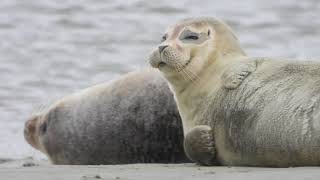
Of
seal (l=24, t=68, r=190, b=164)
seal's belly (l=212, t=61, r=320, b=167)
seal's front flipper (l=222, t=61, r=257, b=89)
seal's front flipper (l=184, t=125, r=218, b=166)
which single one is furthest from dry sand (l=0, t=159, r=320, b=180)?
seal (l=24, t=68, r=190, b=164)

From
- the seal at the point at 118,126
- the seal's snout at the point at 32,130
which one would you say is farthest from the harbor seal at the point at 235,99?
the seal's snout at the point at 32,130

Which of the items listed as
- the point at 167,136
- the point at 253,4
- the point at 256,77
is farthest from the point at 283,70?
the point at 253,4

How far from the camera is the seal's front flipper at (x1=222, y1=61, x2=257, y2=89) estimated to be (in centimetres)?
653

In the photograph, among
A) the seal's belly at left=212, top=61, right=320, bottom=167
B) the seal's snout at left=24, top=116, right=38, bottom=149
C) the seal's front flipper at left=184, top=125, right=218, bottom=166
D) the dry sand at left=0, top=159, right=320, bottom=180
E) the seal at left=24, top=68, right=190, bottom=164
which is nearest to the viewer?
the dry sand at left=0, top=159, right=320, bottom=180

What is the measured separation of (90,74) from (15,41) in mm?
2411

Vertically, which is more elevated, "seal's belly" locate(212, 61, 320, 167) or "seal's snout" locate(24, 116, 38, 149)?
"seal's belly" locate(212, 61, 320, 167)

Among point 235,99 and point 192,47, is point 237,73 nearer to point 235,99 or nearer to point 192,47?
point 235,99

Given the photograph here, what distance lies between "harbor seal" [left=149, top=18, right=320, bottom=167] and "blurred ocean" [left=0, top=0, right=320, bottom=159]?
2496 mm

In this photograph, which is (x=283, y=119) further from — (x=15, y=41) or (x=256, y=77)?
(x=15, y=41)

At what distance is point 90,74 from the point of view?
1259 cm

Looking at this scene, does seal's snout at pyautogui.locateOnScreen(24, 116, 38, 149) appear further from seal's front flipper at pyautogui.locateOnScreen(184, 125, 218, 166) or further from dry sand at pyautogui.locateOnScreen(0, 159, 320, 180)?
dry sand at pyautogui.locateOnScreen(0, 159, 320, 180)

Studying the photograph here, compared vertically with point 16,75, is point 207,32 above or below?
above

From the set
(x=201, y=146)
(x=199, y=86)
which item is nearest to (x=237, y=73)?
(x=199, y=86)

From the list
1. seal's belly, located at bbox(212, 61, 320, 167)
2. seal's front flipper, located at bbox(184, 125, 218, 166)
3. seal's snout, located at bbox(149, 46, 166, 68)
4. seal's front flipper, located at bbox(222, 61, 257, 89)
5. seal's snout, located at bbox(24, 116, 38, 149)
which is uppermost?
seal's snout, located at bbox(149, 46, 166, 68)
